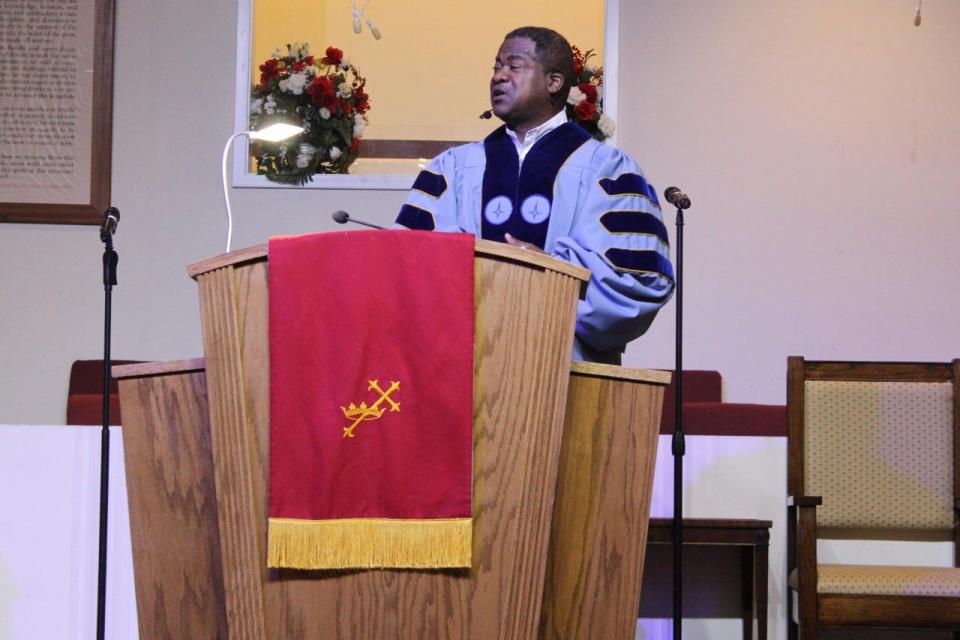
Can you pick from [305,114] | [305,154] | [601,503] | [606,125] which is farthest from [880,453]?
[305,114]

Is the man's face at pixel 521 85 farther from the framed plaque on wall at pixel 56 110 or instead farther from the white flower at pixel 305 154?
the framed plaque on wall at pixel 56 110

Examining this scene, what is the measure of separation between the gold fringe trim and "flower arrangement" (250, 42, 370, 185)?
3914 millimetres

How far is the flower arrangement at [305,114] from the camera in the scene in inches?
223

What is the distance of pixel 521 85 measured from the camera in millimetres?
3068

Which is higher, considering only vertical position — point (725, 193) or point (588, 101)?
point (588, 101)

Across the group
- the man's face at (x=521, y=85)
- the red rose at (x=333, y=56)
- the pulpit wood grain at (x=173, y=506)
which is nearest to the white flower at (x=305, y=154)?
the red rose at (x=333, y=56)

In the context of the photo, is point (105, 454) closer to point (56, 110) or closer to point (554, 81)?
point (554, 81)

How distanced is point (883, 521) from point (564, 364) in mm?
1824

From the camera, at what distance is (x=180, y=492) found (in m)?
2.13

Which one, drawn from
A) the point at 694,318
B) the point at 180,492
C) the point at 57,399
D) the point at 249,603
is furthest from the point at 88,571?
the point at 694,318

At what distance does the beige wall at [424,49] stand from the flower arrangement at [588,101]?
40cm

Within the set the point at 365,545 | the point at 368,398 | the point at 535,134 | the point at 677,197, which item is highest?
the point at 535,134

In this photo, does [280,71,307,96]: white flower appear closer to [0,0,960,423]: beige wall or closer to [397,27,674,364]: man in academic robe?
[0,0,960,423]: beige wall

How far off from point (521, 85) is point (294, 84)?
2781mm
